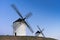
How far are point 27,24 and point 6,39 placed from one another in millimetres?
5914

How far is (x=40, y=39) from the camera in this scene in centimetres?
4209

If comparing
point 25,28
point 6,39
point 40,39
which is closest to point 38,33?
point 40,39

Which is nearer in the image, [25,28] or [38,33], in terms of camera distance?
[25,28]

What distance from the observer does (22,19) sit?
40750 millimetres

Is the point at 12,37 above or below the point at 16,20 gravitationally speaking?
below

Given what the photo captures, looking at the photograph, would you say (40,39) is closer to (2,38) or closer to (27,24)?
(27,24)

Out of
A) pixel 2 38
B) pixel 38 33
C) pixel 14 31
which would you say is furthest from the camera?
pixel 38 33

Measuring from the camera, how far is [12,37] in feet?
123

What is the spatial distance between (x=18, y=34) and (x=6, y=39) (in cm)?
340

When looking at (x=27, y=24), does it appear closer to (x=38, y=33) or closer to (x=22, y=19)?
(x=22, y=19)

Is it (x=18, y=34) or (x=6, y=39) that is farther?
(x=18, y=34)

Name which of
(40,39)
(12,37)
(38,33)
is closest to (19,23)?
(12,37)

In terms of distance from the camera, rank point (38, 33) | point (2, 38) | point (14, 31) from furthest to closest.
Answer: point (38, 33) < point (14, 31) < point (2, 38)

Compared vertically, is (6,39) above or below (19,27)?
below
